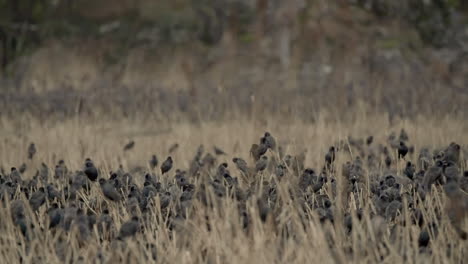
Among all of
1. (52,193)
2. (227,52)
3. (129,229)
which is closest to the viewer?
(129,229)

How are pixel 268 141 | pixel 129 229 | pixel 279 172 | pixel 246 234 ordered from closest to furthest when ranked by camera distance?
1. pixel 129 229
2. pixel 246 234
3. pixel 279 172
4. pixel 268 141

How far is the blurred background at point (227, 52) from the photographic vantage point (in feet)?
33.1

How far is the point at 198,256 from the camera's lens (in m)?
3.41

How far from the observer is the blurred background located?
10.1 meters

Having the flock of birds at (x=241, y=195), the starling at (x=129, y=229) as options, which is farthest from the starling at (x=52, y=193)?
the starling at (x=129, y=229)

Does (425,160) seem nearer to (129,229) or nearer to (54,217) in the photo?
(129,229)

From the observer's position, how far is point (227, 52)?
13.5 metres

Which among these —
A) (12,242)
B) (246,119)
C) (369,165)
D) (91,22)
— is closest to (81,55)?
(91,22)

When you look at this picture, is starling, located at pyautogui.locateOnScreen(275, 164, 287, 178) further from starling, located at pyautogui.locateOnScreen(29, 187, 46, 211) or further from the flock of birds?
starling, located at pyautogui.locateOnScreen(29, 187, 46, 211)

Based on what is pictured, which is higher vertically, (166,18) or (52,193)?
(166,18)

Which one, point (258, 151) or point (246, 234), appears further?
point (258, 151)

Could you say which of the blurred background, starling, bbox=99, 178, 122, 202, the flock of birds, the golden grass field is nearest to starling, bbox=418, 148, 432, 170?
the flock of birds

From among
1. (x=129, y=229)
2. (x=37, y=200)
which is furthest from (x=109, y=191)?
(x=129, y=229)

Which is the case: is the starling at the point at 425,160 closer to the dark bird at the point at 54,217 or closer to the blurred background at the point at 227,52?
the dark bird at the point at 54,217
